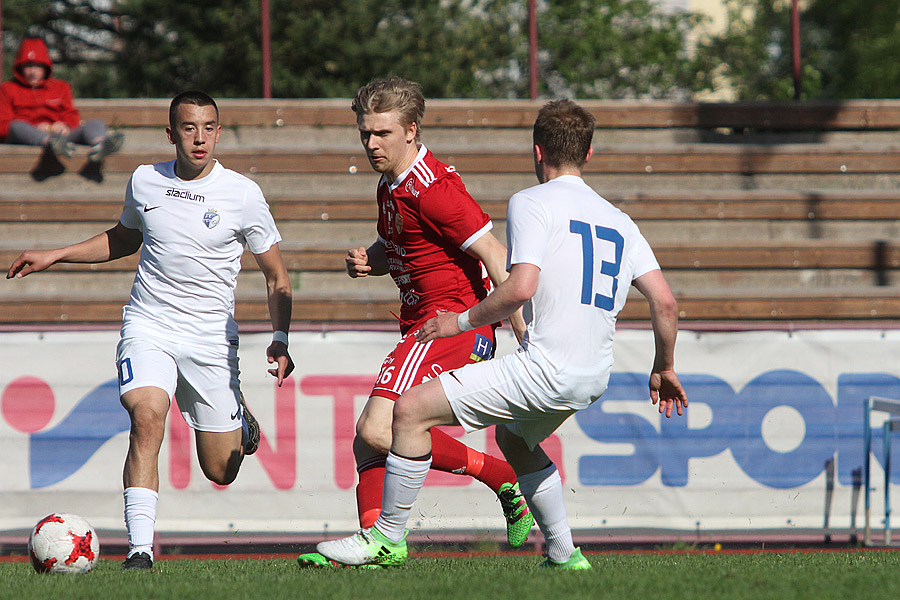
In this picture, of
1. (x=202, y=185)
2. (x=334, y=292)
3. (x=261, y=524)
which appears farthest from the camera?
(x=334, y=292)

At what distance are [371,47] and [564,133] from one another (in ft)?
59.4

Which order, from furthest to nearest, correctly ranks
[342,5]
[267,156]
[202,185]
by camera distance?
[342,5], [267,156], [202,185]

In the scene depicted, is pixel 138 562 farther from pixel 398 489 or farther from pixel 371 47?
pixel 371 47

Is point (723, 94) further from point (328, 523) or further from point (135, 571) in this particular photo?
point (135, 571)

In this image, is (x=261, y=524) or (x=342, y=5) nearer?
(x=261, y=524)

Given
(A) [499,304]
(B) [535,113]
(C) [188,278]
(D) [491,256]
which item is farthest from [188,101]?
(B) [535,113]

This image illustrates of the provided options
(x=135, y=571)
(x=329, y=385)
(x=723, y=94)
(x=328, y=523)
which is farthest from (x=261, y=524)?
(x=723, y=94)

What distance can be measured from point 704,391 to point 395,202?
3.29 meters

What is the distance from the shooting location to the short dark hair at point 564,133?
167 inches

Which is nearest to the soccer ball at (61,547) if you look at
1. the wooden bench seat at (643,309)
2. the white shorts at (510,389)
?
the white shorts at (510,389)

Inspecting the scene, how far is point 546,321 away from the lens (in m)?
4.14

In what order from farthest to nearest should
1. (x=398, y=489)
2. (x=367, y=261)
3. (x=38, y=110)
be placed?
(x=38, y=110) → (x=367, y=261) → (x=398, y=489)

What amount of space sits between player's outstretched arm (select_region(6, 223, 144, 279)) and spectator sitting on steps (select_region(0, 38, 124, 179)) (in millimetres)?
6361

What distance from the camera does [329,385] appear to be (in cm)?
721
